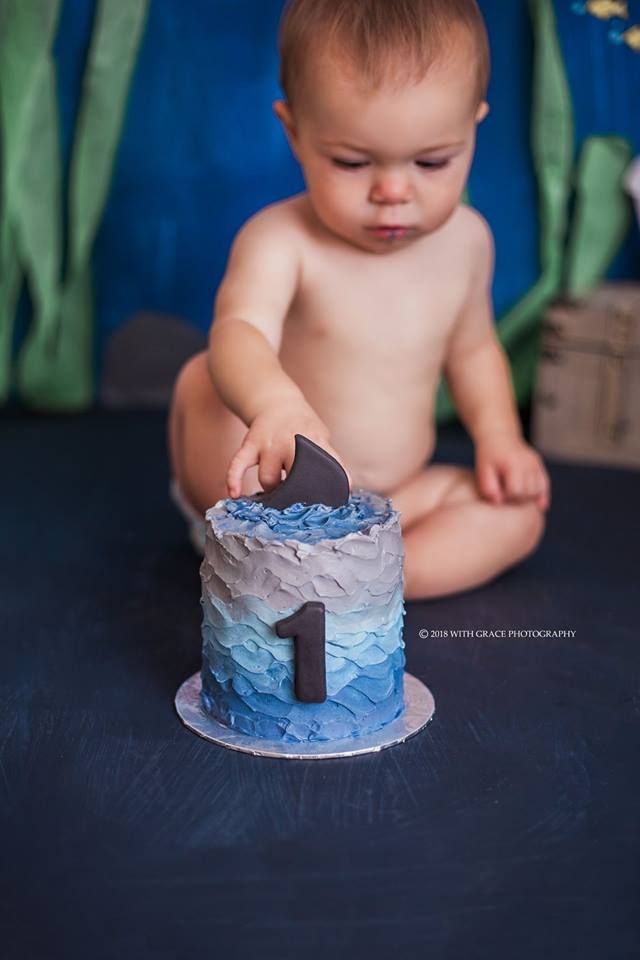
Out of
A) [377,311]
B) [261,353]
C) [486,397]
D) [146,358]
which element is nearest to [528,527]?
[486,397]

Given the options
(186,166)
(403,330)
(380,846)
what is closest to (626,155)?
(186,166)

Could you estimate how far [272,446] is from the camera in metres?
1.01

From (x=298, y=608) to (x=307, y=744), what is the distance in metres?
0.11

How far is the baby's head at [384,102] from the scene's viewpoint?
107 centimetres

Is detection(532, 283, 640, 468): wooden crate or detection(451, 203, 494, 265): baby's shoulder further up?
detection(451, 203, 494, 265): baby's shoulder

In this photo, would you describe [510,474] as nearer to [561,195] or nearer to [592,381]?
[592,381]

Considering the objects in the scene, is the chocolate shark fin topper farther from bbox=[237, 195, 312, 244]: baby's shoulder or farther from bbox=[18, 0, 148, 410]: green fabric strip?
bbox=[18, 0, 148, 410]: green fabric strip

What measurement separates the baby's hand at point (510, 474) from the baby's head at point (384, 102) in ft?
0.93

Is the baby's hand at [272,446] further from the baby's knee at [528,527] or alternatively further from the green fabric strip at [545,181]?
the green fabric strip at [545,181]

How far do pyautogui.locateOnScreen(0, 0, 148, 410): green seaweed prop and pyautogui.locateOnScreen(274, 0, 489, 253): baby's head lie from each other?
33.9 inches

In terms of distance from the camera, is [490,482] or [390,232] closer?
[390,232]

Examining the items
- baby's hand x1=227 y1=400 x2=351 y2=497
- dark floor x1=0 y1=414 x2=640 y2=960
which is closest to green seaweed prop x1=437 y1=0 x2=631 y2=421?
dark floor x1=0 y1=414 x2=640 y2=960

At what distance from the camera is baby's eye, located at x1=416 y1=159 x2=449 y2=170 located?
1.12 meters

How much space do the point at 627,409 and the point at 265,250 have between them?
0.78 metres
